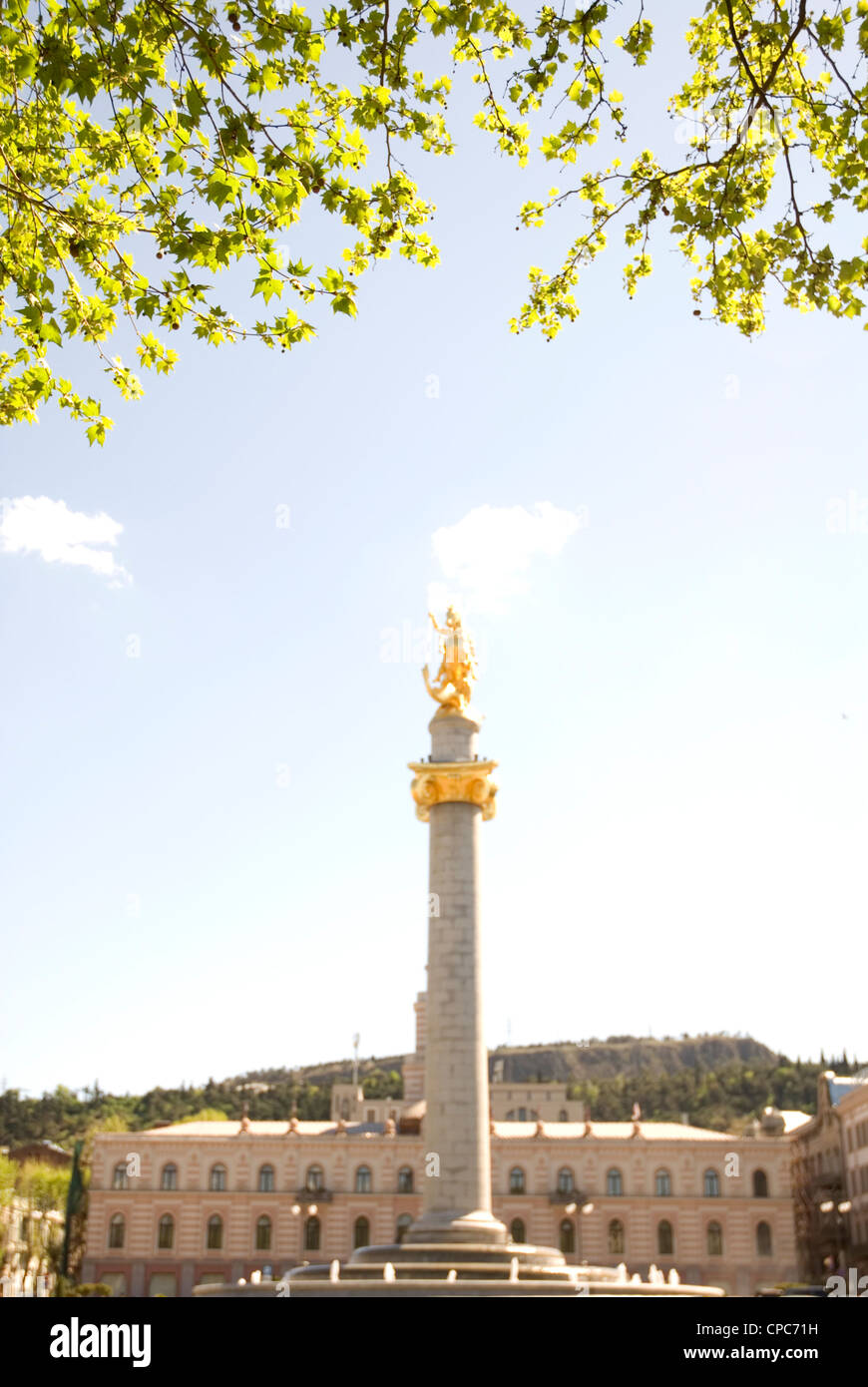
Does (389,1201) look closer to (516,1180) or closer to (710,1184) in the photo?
(516,1180)

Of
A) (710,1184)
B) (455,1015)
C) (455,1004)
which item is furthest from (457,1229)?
(710,1184)

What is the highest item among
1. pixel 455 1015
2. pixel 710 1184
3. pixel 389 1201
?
pixel 455 1015

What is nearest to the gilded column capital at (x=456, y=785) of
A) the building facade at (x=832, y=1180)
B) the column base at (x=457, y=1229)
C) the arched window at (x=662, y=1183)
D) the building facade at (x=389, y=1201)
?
the column base at (x=457, y=1229)

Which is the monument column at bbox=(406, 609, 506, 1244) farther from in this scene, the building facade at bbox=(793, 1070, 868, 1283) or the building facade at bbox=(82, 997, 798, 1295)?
the building facade at bbox=(82, 997, 798, 1295)

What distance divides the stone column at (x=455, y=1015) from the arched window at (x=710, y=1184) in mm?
36168

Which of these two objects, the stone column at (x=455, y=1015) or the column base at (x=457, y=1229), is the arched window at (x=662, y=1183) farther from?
the column base at (x=457, y=1229)

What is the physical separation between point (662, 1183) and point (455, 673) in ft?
125

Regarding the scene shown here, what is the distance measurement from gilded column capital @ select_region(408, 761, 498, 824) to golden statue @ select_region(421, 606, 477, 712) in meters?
2.16

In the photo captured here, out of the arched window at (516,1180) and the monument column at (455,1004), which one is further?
the arched window at (516,1180)

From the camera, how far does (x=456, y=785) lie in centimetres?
3062

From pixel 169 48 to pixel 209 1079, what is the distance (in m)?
110

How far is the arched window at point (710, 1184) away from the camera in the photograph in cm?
6069
